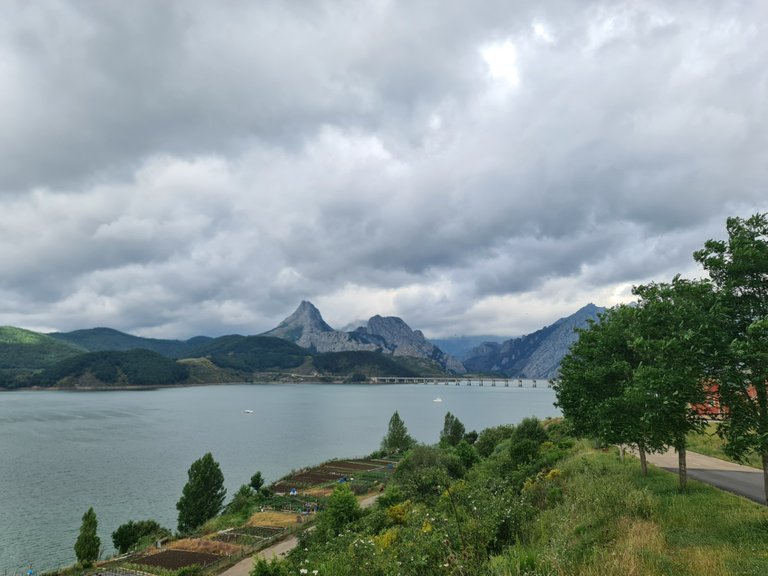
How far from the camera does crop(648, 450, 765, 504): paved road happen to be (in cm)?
2402

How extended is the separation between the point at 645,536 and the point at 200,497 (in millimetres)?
58482

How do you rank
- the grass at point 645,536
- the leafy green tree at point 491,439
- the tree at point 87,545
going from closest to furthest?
the grass at point 645,536 → the tree at point 87,545 → the leafy green tree at point 491,439

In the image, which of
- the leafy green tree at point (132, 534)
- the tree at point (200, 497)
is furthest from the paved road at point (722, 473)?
the leafy green tree at point (132, 534)

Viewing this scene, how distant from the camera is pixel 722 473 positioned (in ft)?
97.3

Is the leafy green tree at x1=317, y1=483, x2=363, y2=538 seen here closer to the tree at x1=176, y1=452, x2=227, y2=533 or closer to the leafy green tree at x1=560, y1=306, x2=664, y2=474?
the leafy green tree at x1=560, y1=306, x2=664, y2=474

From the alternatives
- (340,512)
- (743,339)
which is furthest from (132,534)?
(743,339)

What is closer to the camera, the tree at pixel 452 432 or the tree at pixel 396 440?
the tree at pixel 452 432

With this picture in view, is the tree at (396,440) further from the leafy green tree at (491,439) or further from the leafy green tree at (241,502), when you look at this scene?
the leafy green tree at (241,502)

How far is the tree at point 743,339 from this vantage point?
15530mm

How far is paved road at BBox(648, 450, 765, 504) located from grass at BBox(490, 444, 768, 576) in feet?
8.83

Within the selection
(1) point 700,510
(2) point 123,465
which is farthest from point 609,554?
(2) point 123,465

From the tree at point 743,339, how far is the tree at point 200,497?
57.6 metres

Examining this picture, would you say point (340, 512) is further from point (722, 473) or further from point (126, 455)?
point (126, 455)

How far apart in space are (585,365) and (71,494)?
3186 inches
